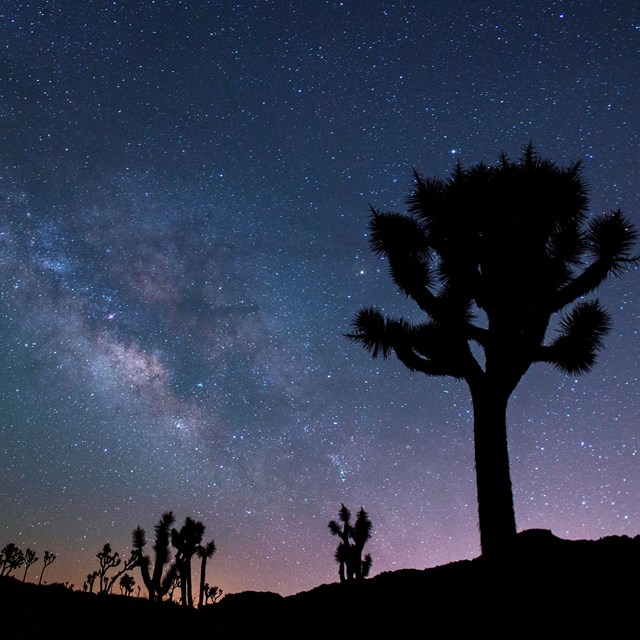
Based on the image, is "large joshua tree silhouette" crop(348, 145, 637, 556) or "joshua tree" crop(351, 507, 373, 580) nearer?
"large joshua tree silhouette" crop(348, 145, 637, 556)

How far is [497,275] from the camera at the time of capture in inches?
301

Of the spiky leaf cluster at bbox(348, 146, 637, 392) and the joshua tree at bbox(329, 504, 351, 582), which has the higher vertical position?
the spiky leaf cluster at bbox(348, 146, 637, 392)

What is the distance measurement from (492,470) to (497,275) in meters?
2.92

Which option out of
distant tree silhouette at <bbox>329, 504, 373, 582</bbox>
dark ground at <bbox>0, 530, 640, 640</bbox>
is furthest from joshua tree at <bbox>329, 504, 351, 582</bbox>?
dark ground at <bbox>0, 530, 640, 640</bbox>

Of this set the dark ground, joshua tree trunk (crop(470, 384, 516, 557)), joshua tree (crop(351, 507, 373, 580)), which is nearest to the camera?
the dark ground

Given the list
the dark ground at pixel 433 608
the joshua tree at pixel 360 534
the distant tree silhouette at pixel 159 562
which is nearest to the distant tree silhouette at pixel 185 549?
the distant tree silhouette at pixel 159 562

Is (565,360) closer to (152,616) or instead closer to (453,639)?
(453,639)

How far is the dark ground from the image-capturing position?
4.18 metres

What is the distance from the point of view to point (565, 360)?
25.5ft

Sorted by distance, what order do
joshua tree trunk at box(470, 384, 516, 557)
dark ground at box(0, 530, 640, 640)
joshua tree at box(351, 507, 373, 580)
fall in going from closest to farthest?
dark ground at box(0, 530, 640, 640), joshua tree trunk at box(470, 384, 516, 557), joshua tree at box(351, 507, 373, 580)

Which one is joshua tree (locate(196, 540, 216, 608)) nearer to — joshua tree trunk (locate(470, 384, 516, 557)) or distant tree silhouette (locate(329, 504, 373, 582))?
distant tree silhouette (locate(329, 504, 373, 582))

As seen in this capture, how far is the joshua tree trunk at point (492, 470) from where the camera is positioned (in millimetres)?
6402

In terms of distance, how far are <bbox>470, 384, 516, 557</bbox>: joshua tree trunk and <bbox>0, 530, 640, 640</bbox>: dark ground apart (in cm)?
26

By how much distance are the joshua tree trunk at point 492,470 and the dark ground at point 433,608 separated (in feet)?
0.86
